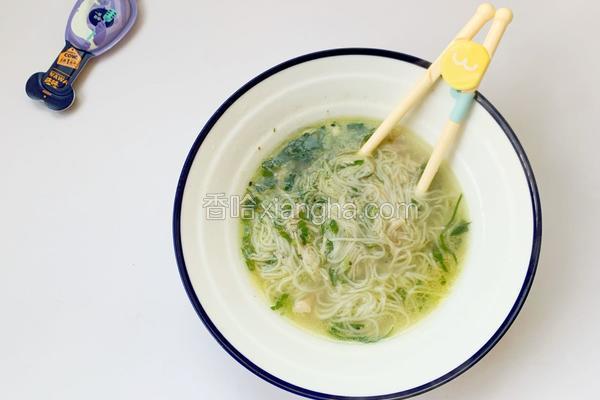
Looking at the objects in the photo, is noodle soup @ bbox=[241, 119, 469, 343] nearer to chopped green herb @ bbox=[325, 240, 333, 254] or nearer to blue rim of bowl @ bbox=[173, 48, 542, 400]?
chopped green herb @ bbox=[325, 240, 333, 254]

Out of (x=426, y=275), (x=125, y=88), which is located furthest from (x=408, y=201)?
(x=125, y=88)

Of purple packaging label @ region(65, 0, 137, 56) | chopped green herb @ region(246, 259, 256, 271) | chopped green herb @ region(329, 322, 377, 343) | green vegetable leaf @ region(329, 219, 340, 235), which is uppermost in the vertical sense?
purple packaging label @ region(65, 0, 137, 56)

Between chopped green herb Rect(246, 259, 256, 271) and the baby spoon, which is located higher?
the baby spoon

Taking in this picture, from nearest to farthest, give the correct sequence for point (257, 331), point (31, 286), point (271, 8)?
point (257, 331), point (31, 286), point (271, 8)

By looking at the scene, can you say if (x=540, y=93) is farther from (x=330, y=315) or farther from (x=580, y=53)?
(x=330, y=315)

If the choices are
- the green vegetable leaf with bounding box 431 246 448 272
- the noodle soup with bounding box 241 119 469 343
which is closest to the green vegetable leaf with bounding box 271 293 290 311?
the noodle soup with bounding box 241 119 469 343

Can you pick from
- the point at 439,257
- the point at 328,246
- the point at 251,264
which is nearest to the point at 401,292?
the point at 439,257

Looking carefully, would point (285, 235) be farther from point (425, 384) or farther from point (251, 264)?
point (425, 384)
